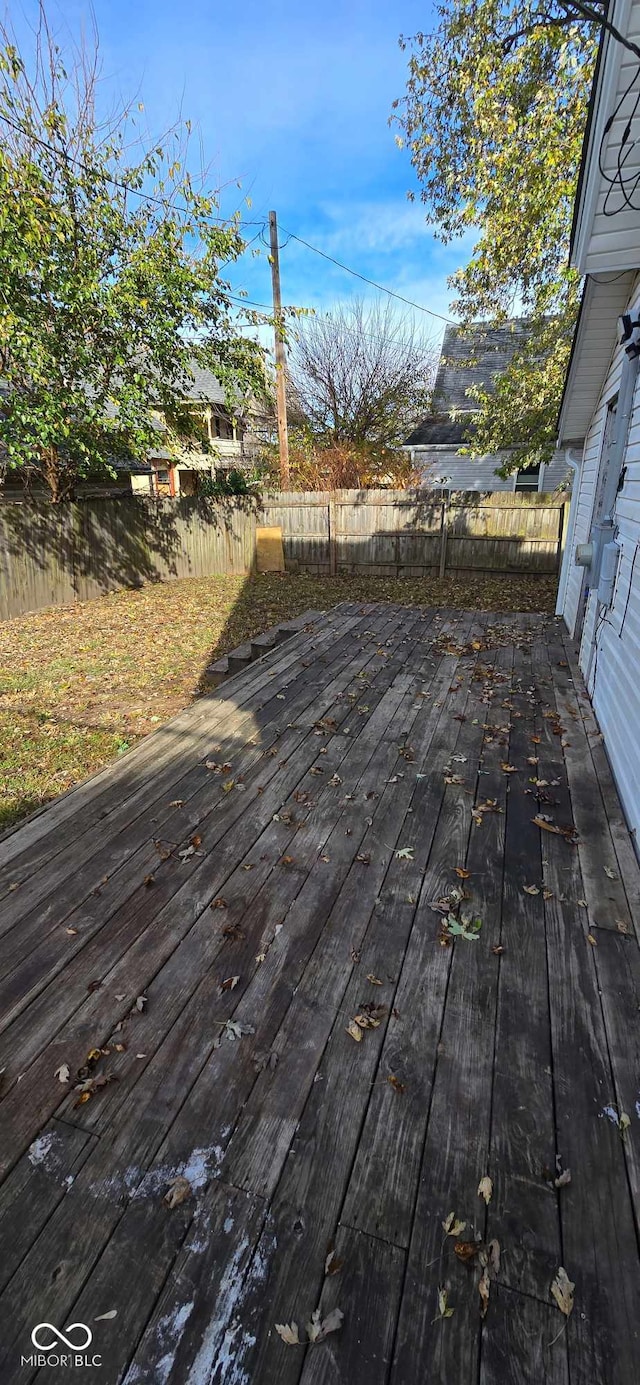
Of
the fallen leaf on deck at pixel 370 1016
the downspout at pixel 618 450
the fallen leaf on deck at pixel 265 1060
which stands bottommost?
the fallen leaf on deck at pixel 265 1060

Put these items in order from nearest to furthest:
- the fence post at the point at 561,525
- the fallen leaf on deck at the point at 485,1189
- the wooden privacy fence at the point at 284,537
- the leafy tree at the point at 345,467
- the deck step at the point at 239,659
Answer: the fallen leaf on deck at the point at 485,1189 → the deck step at the point at 239,659 → the wooden privacy fence at the point at 284,537 → the fence post at the point at 561,525 → the leafy tree at the point at 345,467

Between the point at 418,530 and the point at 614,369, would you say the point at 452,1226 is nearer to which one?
the point at 614,369

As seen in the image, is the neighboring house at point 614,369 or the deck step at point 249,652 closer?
the neighboring house at point 614,369

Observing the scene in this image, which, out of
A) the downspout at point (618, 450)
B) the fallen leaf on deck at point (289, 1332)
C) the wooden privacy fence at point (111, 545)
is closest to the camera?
the fallen leaf on deck at point (289, 1332)

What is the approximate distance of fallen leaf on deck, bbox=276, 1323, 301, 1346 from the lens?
1.04 meters

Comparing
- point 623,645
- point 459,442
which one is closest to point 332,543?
point 459,442

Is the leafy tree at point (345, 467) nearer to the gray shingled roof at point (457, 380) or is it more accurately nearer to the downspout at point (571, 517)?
the gray shingled roof at point (457, 380)

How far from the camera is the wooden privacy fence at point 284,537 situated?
8.55m

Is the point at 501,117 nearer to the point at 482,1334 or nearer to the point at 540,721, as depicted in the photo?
the point at 540,721

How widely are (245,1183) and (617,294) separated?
204 inches

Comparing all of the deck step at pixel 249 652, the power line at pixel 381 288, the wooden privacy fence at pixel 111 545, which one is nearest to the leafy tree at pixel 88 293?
the wooden privacy fence at pixel 111 545

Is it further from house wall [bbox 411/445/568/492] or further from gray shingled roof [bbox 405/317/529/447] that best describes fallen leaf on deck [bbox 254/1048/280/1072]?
gray shingled roof [bbox 405/317/529/447]

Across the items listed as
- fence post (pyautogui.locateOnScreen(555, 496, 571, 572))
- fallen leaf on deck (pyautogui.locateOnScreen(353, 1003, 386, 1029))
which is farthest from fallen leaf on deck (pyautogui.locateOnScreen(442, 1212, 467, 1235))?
fence post (pyautogui.locateOnScreen(555, 496, 571, 572))

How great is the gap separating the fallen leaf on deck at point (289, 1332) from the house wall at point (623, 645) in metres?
2.13
